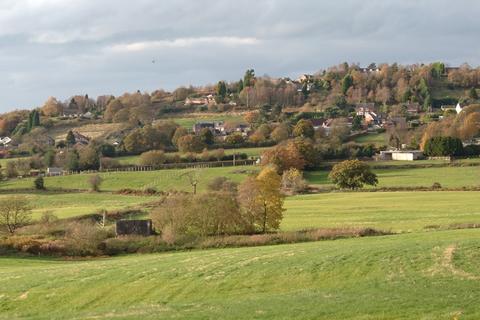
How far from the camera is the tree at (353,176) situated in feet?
284

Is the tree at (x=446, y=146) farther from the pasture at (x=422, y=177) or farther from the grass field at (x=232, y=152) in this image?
the grass field at (x=232, y=152)

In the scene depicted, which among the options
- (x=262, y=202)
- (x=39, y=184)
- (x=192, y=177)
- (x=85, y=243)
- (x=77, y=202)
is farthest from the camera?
(x=192, y=177)

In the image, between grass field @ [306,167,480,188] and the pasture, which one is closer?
the pasture

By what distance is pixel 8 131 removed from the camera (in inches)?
7520

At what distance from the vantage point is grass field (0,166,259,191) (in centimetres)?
9731

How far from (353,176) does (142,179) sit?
103 feet

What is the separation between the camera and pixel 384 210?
60.7m

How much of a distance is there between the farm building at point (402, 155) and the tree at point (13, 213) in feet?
240

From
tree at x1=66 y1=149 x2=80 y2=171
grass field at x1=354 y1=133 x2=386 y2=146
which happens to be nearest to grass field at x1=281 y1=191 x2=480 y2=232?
tree at x1=66 y1=149 x2=80 y2=171

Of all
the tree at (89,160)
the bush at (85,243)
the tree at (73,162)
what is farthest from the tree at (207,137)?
the bush at (85,243)

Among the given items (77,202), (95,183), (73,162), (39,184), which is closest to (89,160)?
(73,162)

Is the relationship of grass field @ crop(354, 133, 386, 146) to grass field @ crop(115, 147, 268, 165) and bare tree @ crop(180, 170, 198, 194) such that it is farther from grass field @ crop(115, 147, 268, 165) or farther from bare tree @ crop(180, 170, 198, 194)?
bare tree @ crop(180, 170, 198, 194)

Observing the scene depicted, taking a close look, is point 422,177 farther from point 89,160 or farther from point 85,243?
point 85,243

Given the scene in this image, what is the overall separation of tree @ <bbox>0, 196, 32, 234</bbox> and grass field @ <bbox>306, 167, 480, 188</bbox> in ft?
152
